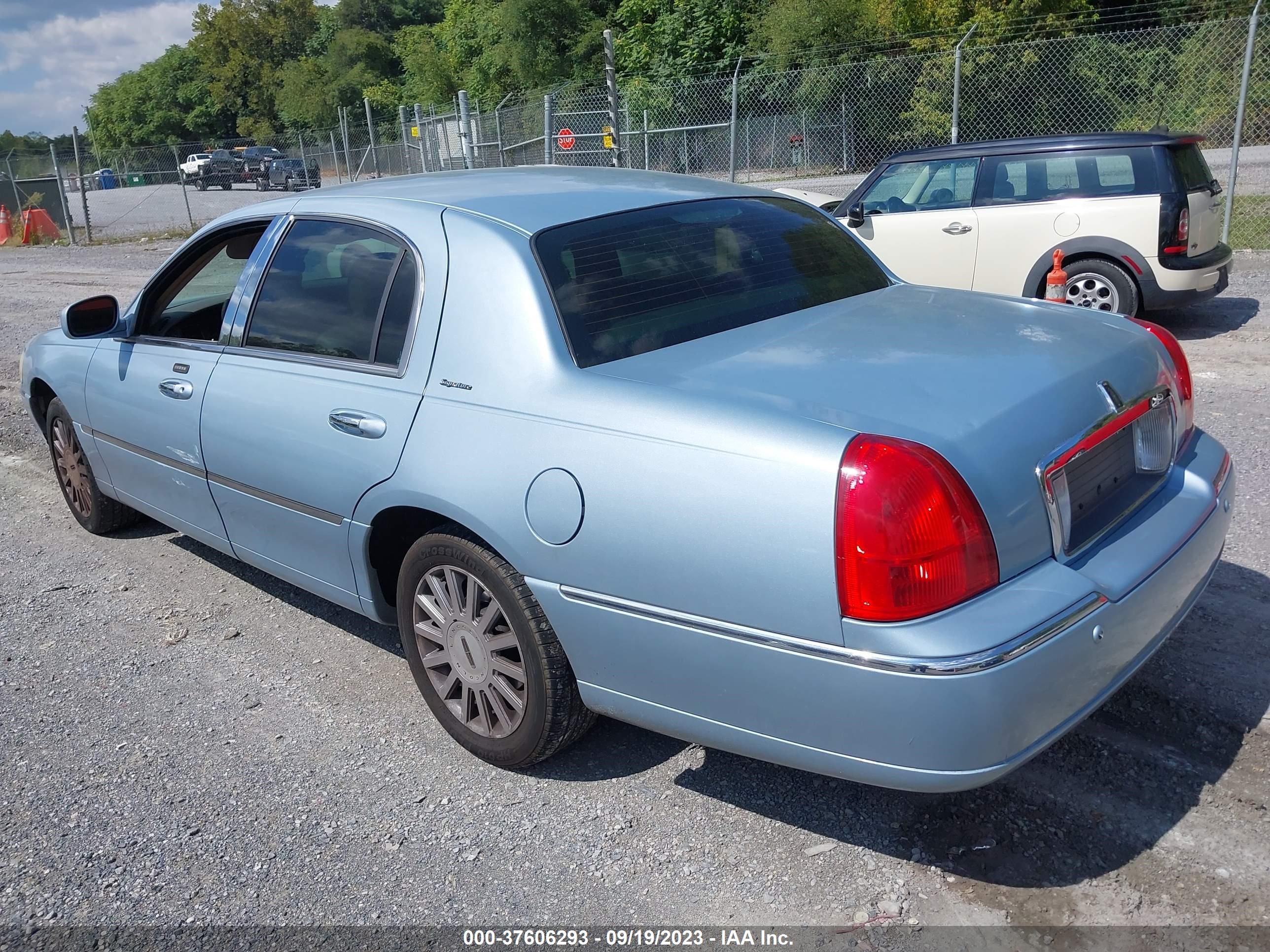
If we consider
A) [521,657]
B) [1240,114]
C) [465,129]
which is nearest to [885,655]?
[521,657]

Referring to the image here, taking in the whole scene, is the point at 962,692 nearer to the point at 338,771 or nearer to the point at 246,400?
the point at 338,771

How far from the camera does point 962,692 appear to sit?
225 centimetres

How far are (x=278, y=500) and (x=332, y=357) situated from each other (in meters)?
0.53

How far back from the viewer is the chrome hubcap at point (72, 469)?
206 inches

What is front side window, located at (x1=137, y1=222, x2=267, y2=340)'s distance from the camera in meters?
4.26

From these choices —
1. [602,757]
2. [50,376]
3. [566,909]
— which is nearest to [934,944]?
[566,909]

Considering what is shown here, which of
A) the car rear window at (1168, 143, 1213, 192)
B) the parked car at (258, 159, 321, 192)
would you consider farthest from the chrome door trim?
the parked car at (258, 159, 321, 192)

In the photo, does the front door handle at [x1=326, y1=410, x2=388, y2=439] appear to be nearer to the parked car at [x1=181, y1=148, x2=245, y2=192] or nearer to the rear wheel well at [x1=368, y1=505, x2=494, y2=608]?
the rear wheel well at [x1=368, y1=505, x2=494, y2=608]

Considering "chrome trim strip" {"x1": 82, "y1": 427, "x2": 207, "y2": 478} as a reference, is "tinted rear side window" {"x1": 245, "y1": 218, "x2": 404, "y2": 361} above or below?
above

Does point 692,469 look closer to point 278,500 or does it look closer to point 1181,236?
point 278,500

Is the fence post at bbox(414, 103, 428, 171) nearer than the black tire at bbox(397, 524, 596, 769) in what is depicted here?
No

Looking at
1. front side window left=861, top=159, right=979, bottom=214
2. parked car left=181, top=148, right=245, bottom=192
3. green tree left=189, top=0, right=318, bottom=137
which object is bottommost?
front side window left=861, top=159, right=979, bottom=214

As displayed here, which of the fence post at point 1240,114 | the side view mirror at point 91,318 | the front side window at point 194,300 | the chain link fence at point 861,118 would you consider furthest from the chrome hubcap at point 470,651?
the chain link fence at point 861,118

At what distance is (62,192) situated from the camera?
26.1 metres
